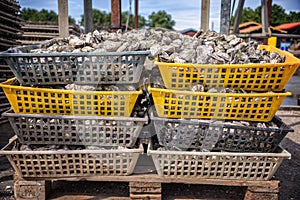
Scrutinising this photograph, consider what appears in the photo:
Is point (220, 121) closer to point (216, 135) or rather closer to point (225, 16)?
point (216, 135)

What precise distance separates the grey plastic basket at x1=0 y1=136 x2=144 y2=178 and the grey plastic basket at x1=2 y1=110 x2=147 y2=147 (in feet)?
0.33

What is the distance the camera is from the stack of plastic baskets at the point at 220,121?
2.30m

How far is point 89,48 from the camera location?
2.58m

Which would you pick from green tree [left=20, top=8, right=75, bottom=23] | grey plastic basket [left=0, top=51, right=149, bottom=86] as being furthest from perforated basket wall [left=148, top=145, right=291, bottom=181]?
green tree [left=20, top=8, right=75, bottom=23]

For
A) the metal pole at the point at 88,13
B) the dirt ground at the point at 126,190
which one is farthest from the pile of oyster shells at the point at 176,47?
the dirt ground at the point at 126,190

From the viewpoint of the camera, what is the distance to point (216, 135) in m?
2.40

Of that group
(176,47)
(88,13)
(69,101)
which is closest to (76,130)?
(69,101)

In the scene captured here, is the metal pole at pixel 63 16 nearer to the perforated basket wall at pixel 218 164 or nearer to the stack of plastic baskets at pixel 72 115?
the stack of plastic baskets at pixel 72 115

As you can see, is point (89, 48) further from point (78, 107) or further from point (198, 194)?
point (198, 194)

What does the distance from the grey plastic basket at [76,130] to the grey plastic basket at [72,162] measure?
100 millimetres

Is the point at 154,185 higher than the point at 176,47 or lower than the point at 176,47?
lower

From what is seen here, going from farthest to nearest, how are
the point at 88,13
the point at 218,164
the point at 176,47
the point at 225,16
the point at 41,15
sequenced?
the point at 41,15, the point at 88,13, the point at 225,16, the point at 176,47, the point at 218,164

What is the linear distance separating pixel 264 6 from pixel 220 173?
508 centimetres

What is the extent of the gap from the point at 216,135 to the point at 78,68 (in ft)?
4.48
